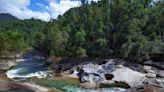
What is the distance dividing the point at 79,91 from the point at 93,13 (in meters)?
56.7

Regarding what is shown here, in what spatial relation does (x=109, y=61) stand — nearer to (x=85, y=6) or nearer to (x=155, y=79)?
(x=155, y=79)

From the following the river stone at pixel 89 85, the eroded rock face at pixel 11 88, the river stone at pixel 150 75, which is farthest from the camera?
the river stone at pixel 150 75

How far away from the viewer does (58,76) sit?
77688mm

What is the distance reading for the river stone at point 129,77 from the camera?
2598 inches

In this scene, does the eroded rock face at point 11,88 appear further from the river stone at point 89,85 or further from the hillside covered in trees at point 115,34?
the hillside covered in trees at point 115,34

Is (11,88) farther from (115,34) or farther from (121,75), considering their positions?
(115,34)

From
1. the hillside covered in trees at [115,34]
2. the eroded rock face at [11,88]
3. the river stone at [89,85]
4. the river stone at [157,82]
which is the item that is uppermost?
the hillside covered in trees at [115,34]

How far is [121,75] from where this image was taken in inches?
2707

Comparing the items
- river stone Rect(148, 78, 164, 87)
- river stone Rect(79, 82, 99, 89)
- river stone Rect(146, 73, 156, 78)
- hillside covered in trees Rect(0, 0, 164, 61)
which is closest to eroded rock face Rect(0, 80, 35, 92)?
river stone Rect(79, 82, 99, 89)

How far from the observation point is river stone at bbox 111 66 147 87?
2598 inches

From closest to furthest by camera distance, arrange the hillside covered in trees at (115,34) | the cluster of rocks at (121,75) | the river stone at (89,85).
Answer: the river stone at (89,85) → the cluster of rocks at (121,75) → the hillside covered in trees at (115,34)

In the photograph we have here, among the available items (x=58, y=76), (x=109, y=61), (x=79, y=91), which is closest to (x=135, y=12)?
(x=109, y=61)

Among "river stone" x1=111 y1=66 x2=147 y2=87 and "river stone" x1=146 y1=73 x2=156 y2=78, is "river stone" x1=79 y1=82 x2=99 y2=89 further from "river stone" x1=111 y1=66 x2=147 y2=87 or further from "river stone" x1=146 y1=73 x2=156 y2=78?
"river stone" x1=146 y1=73 x2=156 y2=78

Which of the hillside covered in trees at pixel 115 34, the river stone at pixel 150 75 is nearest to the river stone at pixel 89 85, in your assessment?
the river stone at pixel 150 75
